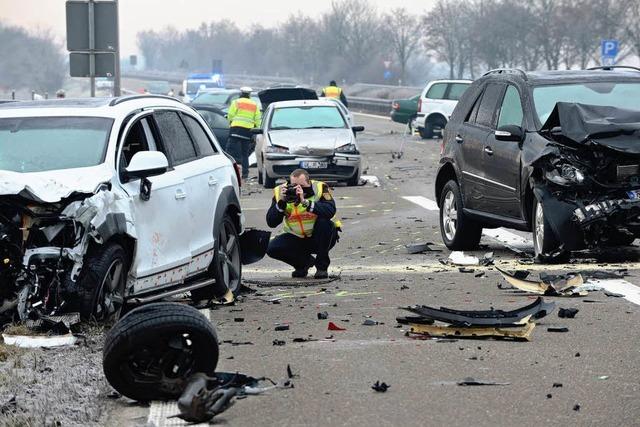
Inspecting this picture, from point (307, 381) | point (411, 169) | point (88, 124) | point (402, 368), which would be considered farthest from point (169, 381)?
point (411, 169)

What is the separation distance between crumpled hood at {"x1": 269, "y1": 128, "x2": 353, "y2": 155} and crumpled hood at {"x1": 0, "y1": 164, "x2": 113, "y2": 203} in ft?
55.8

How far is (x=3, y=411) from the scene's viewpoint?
6.73m

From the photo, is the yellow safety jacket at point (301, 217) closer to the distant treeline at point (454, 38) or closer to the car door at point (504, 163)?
the car door at point (504, 163)

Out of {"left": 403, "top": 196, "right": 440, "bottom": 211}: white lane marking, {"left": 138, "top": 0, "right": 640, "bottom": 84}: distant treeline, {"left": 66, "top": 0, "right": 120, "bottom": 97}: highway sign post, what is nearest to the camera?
{"left": 403, "top": 196, "right": 440, "bottom": 211}: white lane marking

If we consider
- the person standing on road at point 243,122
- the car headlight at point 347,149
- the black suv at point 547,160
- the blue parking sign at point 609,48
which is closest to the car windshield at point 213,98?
the person standing on road at point 243,122

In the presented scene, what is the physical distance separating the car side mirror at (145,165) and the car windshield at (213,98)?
3118cm

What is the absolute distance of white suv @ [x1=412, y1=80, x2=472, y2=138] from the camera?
43.8m

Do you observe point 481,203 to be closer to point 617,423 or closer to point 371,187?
point 617,423

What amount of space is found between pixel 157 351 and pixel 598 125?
22.4 feet

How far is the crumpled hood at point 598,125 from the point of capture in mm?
12875

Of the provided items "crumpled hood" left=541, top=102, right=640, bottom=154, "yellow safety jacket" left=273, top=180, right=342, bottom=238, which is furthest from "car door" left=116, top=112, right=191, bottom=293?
"crumpled hood" left=541, top=102, right=640, bottom=154

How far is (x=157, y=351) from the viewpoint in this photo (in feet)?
23.7

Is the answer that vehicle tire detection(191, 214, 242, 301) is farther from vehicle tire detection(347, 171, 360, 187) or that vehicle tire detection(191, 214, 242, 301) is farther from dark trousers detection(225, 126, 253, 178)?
dark trousers detection(225, 126, 253, 178)

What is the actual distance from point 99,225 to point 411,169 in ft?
76.0
